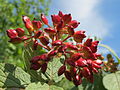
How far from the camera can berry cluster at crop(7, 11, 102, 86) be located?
112 centimetres

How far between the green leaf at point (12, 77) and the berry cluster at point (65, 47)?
77 mm

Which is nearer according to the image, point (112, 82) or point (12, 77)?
point (12, 77)

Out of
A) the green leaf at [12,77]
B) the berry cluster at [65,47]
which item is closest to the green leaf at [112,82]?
the berry cluster at [65,47]

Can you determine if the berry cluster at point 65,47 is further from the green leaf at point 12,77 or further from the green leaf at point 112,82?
the green leaf at point 112,82

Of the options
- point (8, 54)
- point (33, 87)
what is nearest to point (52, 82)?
point (33, 87)

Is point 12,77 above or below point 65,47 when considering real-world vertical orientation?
below

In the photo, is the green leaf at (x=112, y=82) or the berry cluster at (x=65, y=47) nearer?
the berry cluster at (x=65, y=47)

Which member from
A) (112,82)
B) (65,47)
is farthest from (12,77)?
(112,82)

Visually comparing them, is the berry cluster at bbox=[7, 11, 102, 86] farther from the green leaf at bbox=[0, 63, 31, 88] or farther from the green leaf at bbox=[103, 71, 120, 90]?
the green leaf at bbox=[103, 71, 120, 90]

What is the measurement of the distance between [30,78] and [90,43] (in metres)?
0.35

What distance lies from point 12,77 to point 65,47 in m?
0.28

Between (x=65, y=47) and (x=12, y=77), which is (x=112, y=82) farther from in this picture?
(x=12, y=77)

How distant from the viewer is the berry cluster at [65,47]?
43.9 inches

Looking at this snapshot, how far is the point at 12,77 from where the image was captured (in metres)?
1.09
